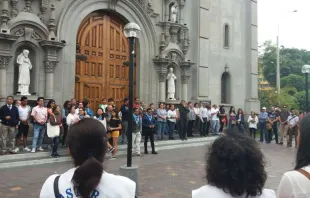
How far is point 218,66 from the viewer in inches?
896

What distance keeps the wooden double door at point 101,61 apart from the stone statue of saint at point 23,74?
284 centimetres

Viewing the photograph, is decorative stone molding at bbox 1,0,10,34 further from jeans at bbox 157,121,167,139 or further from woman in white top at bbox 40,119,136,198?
woman in white top at bbox 40,119,136,198

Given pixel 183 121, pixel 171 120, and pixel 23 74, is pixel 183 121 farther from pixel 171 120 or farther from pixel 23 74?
pixel 23 74

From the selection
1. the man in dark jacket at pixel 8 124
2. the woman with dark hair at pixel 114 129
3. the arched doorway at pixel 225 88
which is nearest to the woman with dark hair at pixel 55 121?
the man in dark jacket at pixel 8 124

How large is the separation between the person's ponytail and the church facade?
39.6 feet

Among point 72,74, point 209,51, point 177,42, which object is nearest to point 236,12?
point 209,51

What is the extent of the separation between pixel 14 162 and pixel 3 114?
1.82 meters

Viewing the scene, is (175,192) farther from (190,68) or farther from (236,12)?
(236,12)

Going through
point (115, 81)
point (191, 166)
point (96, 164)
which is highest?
point (115, 81)

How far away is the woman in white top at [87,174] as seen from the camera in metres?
2.03

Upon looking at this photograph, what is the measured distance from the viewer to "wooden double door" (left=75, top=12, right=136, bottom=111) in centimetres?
1627

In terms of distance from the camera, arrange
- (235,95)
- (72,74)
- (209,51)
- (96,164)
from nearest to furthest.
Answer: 1. (96,164)
2. (72,74)
3. (209,51)
4. (235,95)

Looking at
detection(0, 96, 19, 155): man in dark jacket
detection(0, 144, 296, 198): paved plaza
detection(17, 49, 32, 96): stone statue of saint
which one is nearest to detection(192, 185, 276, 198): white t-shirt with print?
detection(0, 144, 296, 198): paved plaza

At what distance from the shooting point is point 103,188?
2102 mm
